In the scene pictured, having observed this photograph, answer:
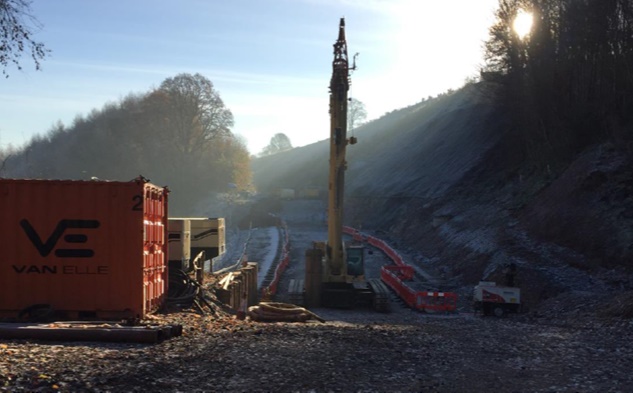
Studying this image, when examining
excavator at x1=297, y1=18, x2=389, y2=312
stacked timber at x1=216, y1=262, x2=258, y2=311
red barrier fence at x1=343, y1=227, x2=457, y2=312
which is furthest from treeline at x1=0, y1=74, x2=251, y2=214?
excavator at x1=297, y1=18, x2=389, y2=312

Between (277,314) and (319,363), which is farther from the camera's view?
(277,314)

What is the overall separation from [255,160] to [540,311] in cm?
14954

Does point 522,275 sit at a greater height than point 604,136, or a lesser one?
lesser

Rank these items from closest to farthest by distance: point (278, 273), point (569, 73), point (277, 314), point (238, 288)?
point (277, 314) → point (238, 288) → point (278, 273) → point (569, 73)

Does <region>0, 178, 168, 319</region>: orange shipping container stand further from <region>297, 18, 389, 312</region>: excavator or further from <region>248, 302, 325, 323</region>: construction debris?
<region>297, 18, 389, 312</region>: excavator

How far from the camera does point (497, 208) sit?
38531 mm

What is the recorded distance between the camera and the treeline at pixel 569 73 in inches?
1281

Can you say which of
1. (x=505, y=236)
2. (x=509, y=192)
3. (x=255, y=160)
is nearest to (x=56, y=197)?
(x=505, y=236)

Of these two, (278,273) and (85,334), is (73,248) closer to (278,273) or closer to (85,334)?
(85,334)

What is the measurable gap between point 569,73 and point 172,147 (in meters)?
52.0

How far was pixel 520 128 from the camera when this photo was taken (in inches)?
1741

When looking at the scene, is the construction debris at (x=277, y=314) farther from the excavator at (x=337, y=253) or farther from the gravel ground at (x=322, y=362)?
→ the excavator at (x=337, y=253)

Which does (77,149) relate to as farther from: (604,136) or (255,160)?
(255,160)

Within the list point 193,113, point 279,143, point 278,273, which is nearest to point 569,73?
point 278,273
